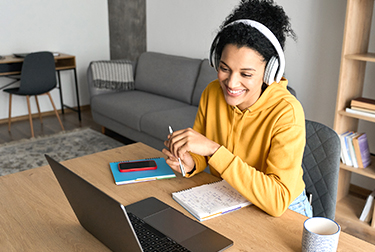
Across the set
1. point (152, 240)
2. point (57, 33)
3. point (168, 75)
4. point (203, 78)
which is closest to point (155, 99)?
point (168, 75)

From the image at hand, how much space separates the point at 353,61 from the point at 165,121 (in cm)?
141

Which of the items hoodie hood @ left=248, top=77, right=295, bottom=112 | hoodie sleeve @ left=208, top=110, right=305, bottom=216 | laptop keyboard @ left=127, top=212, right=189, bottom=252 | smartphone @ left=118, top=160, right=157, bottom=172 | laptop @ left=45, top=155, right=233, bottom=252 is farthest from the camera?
smartphone @ left=118, top=160, right=157, bottom=172

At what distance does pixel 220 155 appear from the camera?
997mm

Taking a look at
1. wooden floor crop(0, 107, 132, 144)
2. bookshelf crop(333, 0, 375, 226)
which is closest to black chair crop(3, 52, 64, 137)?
wooden floor crop(0, 107, 132, 144)

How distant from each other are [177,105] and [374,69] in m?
1.65

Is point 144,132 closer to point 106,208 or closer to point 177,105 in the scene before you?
point 177,105

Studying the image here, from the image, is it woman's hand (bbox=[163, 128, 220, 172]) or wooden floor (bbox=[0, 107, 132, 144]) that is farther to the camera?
wooden floor (bbox=[0, 107, 132, 144])

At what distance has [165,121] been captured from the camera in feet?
9.25

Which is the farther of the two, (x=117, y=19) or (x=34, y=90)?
(x=117, y=19)

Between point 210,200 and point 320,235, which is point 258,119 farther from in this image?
point 320,235

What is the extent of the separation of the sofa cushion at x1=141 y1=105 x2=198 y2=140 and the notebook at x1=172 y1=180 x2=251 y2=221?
1616mm

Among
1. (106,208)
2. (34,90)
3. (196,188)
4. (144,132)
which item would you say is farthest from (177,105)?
(106,208)

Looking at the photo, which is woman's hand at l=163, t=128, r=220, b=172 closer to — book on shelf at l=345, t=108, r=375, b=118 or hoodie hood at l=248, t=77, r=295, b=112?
hoodie hood at l=248, t=77, r=295, b=112

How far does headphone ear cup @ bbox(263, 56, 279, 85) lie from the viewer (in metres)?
1.02
